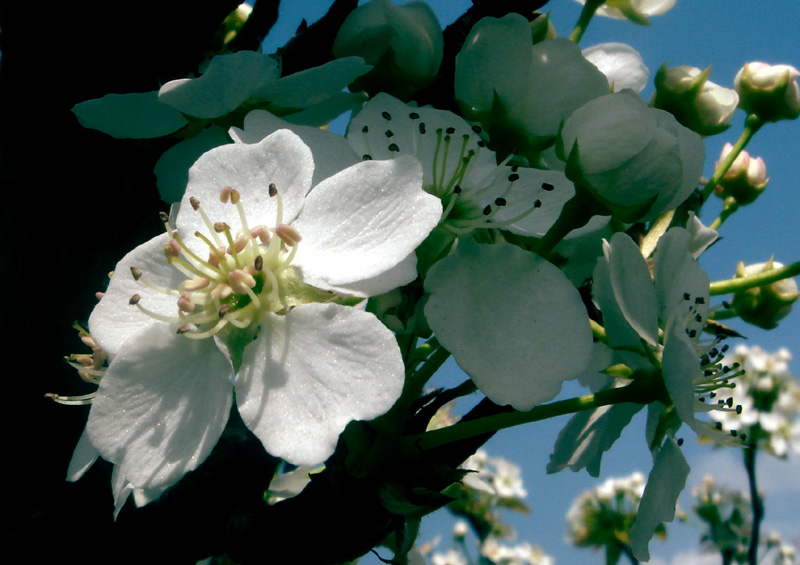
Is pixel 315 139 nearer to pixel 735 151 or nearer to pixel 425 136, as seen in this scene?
pixel 425 136

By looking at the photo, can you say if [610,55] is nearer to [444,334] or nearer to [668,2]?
[668,2]

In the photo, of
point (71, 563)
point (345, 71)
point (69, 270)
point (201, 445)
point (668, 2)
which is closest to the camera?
point (201, 445)

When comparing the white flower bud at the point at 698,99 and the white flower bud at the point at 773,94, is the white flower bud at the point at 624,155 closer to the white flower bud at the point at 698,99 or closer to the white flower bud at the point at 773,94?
the white flower bud at the point at 698,99

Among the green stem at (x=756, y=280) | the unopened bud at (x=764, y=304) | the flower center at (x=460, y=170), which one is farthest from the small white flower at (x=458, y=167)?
the unopened bud at (x=764, y=304)

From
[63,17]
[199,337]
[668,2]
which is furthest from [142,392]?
[668,2]

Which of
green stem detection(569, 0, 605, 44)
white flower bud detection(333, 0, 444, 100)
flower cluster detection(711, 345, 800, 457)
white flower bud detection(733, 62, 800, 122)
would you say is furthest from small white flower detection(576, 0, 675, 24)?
flower cluster detection(711, 345, 800, 457)
